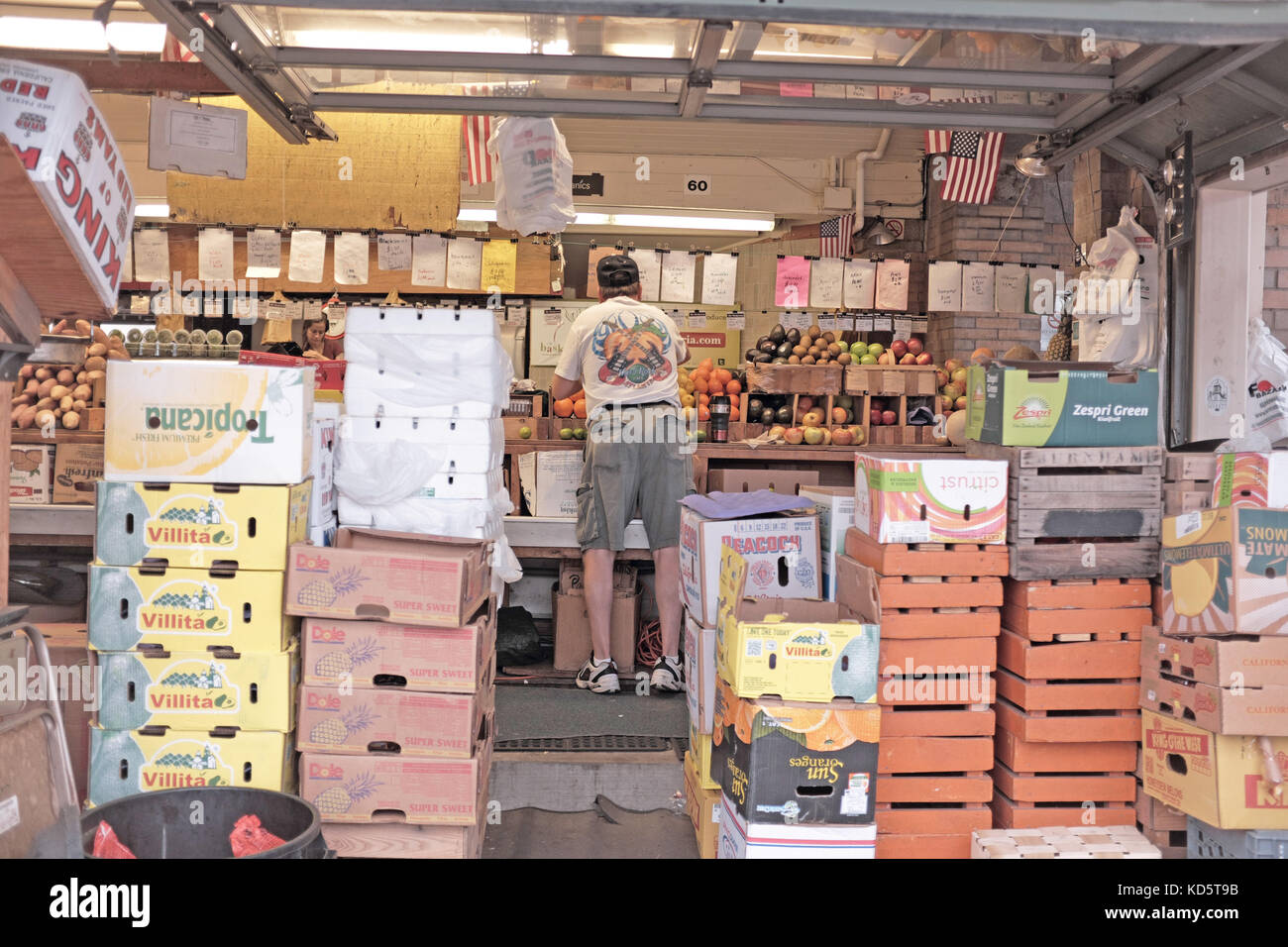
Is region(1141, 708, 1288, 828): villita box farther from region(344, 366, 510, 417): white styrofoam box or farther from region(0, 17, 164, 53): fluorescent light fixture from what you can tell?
region(0, 17, 164, 53): fluorescent light fixture

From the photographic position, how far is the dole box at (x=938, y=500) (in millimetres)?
3881

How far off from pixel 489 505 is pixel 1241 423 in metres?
3.28

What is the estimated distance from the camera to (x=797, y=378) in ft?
22.2

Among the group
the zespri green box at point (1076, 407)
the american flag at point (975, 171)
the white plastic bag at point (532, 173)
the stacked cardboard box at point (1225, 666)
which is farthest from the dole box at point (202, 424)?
the american flag at point (975, 171)

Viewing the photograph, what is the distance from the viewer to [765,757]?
3.31 meters

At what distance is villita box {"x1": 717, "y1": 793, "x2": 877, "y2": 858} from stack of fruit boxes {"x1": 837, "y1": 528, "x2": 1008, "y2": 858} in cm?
48

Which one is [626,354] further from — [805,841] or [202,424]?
[805,841]

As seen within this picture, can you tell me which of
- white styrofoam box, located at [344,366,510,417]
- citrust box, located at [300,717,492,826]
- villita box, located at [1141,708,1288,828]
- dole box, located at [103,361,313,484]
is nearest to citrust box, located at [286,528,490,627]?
dole box, located at [103,361,313,484]

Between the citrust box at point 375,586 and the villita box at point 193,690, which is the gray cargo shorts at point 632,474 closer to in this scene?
the citrust box at point 375,586

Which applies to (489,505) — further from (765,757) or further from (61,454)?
(61,454)

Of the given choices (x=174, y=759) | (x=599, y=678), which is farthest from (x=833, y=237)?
(x=174, y=759)

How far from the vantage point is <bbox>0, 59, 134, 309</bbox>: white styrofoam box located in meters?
2.43

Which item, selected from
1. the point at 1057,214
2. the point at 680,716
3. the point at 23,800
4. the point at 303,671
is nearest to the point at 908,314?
the point at 1057,214

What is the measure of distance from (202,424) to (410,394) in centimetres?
77
